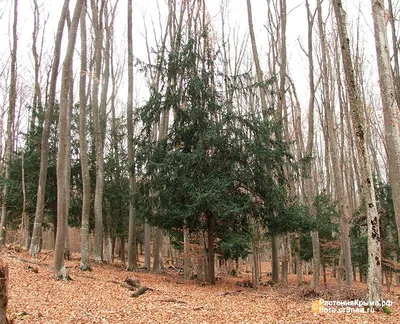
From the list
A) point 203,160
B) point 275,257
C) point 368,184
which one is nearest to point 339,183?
point 275,257

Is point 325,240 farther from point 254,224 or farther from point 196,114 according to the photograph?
point 196,114

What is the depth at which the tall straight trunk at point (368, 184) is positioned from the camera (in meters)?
6.95

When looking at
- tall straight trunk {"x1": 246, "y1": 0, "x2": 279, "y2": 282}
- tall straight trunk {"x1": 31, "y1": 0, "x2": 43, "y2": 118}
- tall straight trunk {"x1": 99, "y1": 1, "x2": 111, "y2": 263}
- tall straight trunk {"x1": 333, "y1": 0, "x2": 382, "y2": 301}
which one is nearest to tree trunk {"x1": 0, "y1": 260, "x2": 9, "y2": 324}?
tall straight trunk {"x1": 333, "y1": 0, "x2": 382, "y2": 301}

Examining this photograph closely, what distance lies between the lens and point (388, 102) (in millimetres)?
7934

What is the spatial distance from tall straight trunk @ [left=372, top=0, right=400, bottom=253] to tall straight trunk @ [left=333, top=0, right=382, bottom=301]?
1.95 feet

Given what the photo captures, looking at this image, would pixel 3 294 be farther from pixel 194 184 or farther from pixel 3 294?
pixel 194 184

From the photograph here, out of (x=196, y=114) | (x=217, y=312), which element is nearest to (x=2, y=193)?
(x=196, y=114)

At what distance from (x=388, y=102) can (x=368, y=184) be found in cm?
204

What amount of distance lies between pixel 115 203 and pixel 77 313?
1328 centimetres

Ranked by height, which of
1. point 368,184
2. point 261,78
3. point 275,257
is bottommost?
point 275,257

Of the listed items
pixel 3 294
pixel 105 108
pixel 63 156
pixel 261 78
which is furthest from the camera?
pixel 105 108

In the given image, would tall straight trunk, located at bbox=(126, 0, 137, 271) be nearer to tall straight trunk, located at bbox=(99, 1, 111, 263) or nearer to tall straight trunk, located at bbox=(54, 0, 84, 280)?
tall straight trunk, located at bbox=(99, 1, 111, 263)

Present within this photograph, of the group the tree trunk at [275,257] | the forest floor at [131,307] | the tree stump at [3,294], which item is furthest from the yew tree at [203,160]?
the tree stump at [3,294]

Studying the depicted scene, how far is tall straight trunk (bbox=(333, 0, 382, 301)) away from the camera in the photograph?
695cm
